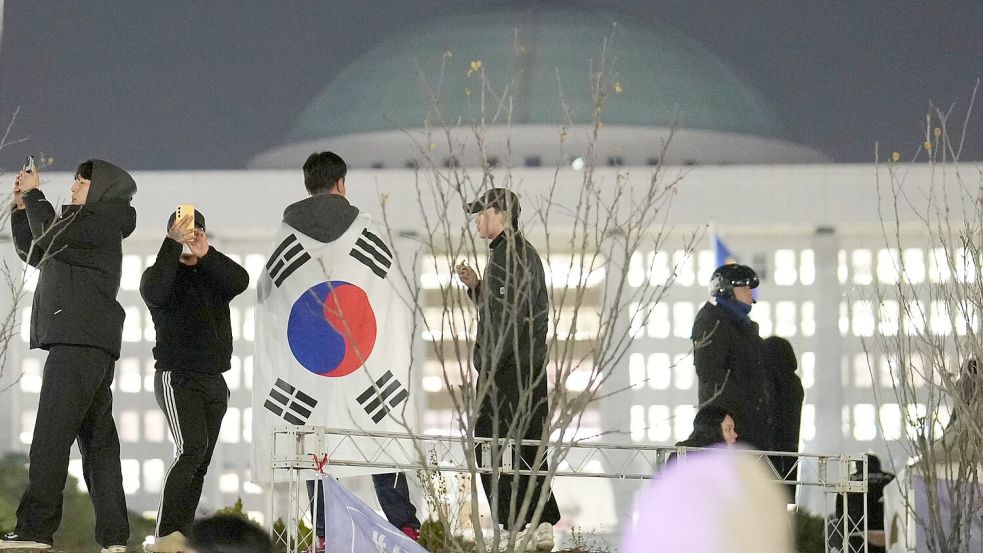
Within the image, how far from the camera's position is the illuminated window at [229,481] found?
21.5m

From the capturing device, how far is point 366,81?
47.8m

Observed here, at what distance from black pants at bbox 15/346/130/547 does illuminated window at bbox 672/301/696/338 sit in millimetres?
16191

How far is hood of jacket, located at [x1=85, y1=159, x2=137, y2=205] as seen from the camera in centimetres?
633

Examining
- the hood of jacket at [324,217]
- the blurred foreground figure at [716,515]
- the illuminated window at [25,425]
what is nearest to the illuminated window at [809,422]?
the illuminated window at [25,425]

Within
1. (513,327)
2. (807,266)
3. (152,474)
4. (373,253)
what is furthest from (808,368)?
(513,327)

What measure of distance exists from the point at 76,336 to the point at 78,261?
0.33 m

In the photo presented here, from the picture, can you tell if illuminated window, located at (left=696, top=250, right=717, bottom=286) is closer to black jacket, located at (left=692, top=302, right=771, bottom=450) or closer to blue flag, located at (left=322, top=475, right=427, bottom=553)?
black jacket, located at (left=692, top=302, right=771, bottom=450)

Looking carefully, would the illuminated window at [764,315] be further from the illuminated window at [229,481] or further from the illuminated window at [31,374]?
the illuminated window at [31,374]

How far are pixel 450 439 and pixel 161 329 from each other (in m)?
1.32

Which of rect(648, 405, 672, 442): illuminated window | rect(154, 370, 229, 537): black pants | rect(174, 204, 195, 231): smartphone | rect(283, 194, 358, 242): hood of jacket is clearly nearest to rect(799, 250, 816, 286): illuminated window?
rect(648, 405, 672, 442): illuminated window

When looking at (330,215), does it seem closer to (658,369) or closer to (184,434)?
(184,434)

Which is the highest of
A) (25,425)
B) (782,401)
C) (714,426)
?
(782,401)

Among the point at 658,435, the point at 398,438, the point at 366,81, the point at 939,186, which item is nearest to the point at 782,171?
the point at 939,186

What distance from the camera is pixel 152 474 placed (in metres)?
21.7
